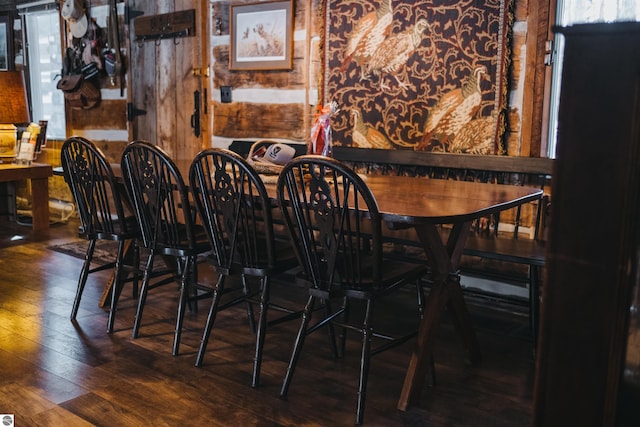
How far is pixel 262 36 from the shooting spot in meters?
4.56

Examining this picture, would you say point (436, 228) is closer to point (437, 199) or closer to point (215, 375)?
point (437, 199)

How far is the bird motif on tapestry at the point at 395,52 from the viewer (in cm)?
375

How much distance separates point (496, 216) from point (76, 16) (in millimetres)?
4251

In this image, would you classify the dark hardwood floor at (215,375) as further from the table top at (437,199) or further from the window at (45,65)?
the window at (45,65)

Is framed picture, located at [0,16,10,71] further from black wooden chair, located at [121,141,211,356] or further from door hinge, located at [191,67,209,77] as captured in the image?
black wooden chair, located at [121,141,211,356]

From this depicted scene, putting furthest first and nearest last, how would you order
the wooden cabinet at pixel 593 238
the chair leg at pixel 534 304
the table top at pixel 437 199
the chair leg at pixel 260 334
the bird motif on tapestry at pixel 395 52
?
the bird motif on tapestry at pixel 395 52
the chair leg at pixel 534 304
the chair leg at pixel 260 334
the table top at pixel 437 199
the wooden cabinet at pixel 593 238

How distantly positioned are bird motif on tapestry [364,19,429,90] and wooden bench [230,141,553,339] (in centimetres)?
47

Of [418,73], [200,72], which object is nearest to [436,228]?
[418,73]

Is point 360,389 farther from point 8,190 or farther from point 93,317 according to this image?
point 8,190

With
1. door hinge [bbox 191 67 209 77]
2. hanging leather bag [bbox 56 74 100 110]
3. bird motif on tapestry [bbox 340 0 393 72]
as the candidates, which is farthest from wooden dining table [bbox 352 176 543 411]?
hanging leather bag [bbox 56 74 100 110]

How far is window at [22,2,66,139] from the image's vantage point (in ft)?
21.2

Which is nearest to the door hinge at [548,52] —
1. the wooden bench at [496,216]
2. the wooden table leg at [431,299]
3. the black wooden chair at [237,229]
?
the wooden bench at [496,216]

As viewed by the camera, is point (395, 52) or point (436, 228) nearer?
point (436, 228)

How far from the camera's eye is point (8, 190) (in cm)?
588
